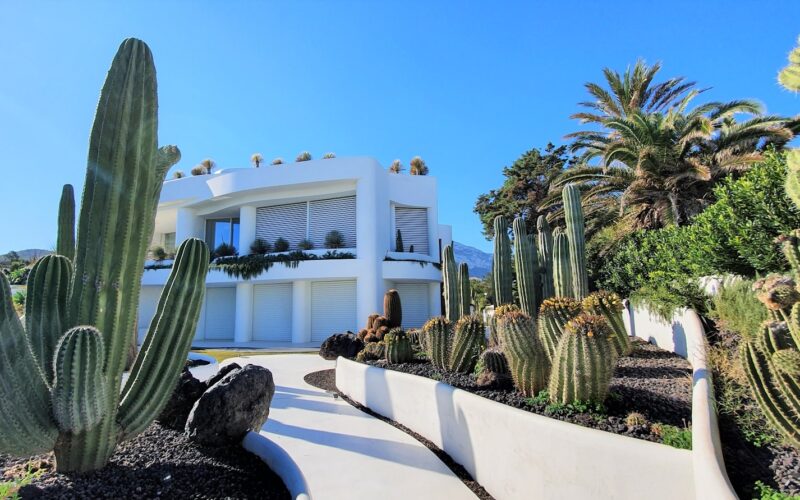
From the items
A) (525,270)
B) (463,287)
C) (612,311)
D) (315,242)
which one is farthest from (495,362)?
(315,242)

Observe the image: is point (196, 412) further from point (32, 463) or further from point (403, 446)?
point (403, 446)

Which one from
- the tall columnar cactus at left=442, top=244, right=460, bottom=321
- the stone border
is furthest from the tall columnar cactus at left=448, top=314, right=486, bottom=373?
the tall columnar cactus at left=442, top=244, right=460, bottom=321

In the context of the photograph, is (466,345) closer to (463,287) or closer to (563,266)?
(563,266)

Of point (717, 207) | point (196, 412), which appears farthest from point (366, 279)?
point (196, 412)

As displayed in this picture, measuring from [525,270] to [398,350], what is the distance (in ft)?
12.0

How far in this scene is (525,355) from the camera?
15.2 feet

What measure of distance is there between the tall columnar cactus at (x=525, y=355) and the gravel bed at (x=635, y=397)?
183 mm

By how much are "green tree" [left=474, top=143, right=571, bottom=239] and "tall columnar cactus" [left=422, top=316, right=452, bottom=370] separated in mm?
16314

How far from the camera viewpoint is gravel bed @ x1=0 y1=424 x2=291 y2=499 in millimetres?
2512

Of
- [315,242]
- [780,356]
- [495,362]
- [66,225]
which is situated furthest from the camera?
[315,242]

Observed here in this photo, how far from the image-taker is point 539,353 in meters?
4.64

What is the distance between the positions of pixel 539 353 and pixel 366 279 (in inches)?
588

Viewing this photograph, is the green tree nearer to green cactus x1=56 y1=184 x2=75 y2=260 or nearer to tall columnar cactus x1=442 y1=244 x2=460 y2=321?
tall columnar cactus x1=442 y1=244 x2=460 y2=321

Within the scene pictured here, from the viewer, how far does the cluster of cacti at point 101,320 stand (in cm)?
246
